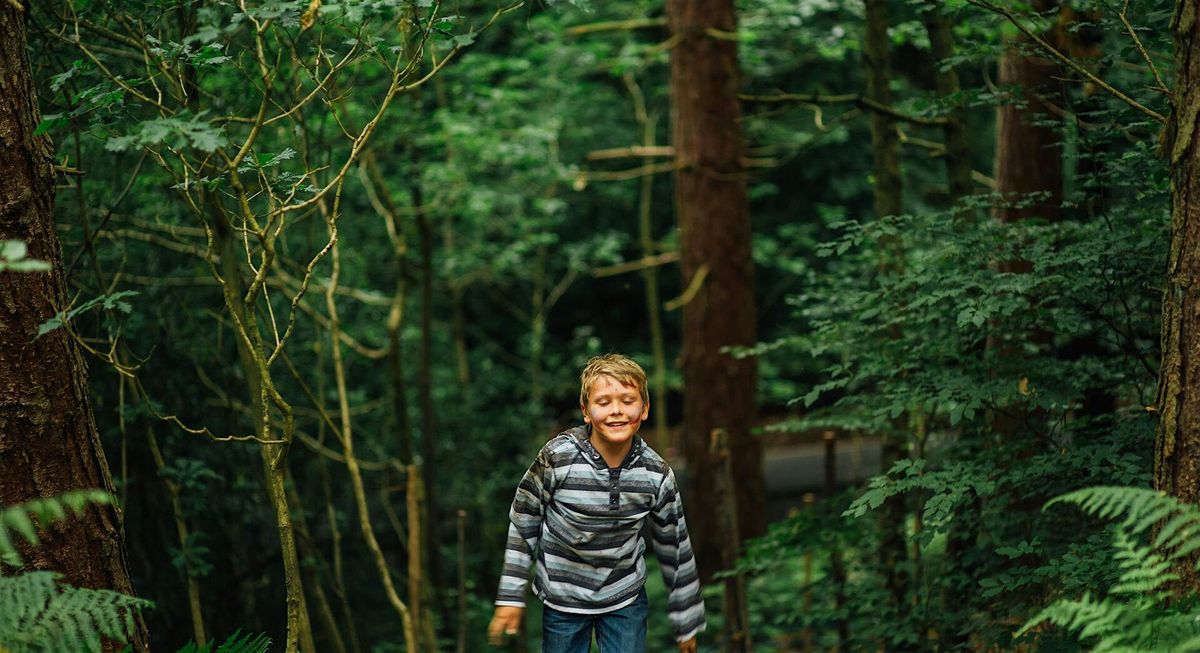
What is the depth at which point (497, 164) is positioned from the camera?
504 inches

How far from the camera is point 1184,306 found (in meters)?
3.10

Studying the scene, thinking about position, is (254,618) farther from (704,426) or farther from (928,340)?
(928,340)

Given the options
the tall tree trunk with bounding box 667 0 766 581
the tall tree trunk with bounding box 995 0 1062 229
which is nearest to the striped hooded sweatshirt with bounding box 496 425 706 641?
the tall tree trunk with bounding box 995 0 1062 229

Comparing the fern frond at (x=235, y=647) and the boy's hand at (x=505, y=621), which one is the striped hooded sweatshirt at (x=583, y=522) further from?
the fern frond at (x=235, y=647)

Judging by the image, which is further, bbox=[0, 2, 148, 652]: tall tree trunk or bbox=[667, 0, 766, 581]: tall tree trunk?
bbox=[667, 0, 766, 581]: tall tree trunk

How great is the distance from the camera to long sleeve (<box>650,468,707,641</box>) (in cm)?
381

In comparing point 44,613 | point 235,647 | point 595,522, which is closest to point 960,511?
point 595,522

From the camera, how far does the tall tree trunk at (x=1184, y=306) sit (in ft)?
10.0

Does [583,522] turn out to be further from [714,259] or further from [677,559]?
[714,259]

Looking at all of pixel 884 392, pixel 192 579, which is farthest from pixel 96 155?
pixel 884 392

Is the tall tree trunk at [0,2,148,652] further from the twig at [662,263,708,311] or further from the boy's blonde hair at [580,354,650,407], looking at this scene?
the twig at [662,263,708,311]

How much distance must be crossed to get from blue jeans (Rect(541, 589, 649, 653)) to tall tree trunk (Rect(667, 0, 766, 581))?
4.67 metres

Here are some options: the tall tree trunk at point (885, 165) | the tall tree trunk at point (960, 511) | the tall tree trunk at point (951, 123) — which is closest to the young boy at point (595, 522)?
the tall tree trunk at point (960, 511)

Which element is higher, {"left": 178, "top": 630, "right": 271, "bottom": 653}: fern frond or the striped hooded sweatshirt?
the striped hooded sweatshirt
